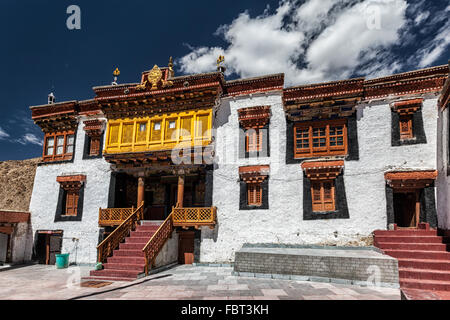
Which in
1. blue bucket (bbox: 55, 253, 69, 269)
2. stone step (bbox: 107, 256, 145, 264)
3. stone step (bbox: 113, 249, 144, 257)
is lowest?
blue bucket (bbox: 55, 253, 69, 269)

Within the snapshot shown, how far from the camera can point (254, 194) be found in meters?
14.4

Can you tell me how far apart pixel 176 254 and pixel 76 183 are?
329 inches

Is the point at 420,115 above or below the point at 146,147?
above

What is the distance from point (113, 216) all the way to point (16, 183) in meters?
19.1

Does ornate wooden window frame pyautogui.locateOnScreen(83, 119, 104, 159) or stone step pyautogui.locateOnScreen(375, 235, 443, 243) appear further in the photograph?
ornate wooden window frame pyautogui.locateOnScreen(83, 119, 104, 159)

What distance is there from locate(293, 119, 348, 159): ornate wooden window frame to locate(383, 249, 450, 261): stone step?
5.03 metres

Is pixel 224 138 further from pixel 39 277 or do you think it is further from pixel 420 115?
pixel 39 277

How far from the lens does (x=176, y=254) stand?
48.0 ft

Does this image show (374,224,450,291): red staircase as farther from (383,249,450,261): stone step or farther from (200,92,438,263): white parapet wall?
(200,92,438,263): white parapet wall

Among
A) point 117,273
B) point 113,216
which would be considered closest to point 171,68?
point 113,216

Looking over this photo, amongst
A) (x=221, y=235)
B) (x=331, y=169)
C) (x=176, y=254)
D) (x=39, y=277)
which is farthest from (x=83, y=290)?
(x=331, y=169)

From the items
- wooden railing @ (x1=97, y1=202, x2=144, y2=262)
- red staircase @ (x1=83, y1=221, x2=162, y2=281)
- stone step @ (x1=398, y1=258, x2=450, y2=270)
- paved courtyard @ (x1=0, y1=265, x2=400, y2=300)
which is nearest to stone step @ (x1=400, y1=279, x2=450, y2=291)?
stone step @ (x1=398, y1=258, x2=450, y2=270)

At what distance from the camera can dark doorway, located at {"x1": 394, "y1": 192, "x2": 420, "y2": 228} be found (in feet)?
41.0

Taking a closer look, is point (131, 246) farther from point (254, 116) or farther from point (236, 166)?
point (254, 116)
